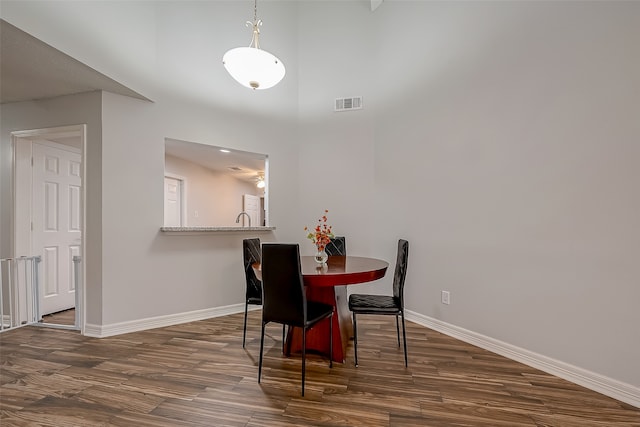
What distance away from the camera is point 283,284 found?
2.09 m

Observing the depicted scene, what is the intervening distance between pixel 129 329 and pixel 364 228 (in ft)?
9.07

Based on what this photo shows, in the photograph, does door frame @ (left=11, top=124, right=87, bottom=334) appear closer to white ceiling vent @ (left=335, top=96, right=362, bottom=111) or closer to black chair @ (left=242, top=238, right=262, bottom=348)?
black chair @ (left=242, top=238, right=262, bottom=348)

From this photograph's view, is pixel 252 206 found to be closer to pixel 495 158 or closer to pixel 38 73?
pixel 38 73

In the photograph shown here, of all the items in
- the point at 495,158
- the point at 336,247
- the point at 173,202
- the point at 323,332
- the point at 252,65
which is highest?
the point at 252,65

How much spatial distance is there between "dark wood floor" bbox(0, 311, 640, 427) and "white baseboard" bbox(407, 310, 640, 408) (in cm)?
6

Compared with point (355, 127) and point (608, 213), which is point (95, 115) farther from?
point (608, 213)

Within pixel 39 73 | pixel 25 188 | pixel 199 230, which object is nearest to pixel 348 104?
pixel 199 230

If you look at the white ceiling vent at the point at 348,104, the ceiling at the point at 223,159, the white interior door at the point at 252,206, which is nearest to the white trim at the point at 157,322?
the ceiling at the point at 223,159

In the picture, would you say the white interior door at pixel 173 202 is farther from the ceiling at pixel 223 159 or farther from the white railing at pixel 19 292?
the white railing at pixel 19 292

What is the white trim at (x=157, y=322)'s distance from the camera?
305 cm

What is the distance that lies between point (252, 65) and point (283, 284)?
5.33ft

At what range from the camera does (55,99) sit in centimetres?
326

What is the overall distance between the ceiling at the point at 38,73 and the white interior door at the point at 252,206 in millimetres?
4338

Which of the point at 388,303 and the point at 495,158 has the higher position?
the point at 495,158
